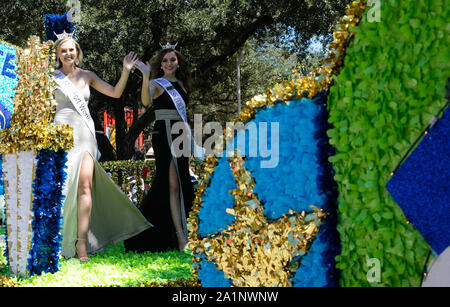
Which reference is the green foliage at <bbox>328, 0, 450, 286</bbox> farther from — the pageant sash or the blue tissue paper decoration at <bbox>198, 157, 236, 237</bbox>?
the pageant sash

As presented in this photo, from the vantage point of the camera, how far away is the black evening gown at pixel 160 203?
482cm

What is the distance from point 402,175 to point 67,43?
3.36 meters

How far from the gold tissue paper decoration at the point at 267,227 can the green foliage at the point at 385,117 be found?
11 cm

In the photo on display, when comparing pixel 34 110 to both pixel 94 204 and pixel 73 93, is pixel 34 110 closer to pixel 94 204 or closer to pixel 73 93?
pixel 73 93

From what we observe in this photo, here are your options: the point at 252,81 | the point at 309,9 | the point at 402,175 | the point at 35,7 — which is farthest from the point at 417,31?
the point at 252,81

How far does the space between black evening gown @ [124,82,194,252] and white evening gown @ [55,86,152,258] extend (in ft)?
0.29

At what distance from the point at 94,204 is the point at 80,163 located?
21.9 inches

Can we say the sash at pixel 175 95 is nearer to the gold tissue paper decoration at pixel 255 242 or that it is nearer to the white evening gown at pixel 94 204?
the white evening gown at pixel 94 204

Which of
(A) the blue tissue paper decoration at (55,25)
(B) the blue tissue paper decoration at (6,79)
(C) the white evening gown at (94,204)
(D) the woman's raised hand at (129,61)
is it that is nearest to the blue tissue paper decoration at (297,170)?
(D) the woman's raised hand at (129,61)

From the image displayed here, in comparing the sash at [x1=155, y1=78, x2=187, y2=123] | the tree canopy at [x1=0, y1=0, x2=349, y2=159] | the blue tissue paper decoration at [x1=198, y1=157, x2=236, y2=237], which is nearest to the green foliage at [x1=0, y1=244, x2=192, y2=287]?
the blue tissue paper decoration at [x1=198, y1=157, x2=236, y2=237]

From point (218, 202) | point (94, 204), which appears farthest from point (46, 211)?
point (218, 202)

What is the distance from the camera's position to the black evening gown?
4816mm

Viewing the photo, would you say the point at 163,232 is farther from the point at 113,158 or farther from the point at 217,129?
the point at 113,158

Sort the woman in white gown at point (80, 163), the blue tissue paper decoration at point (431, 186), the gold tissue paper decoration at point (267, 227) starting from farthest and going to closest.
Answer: the woman in white gown at point (80, 163) → the gold tissue paper decoration at point (267, 227) → the blue tissue paper decoration at point (431, 186)
